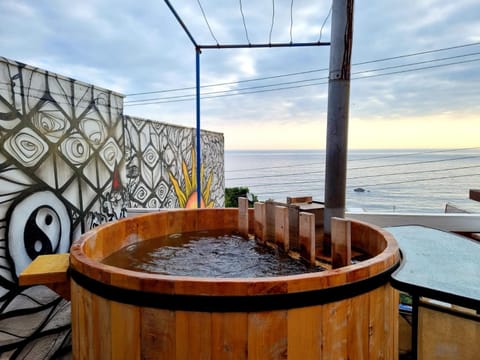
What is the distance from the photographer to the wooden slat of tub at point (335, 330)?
1.17 m

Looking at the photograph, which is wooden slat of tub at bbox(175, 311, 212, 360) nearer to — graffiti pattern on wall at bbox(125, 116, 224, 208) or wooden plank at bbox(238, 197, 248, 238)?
wooden plank at bbox(238, 197, 248, 238)

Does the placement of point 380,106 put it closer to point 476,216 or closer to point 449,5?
point 449,5

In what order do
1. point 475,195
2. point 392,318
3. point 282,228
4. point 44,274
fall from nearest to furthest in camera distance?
point 392,318, point 44,274, point 282,228, point 475,195

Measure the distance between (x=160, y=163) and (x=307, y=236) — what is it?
4604mm

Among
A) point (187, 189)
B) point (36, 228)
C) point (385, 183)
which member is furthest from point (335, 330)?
point (385, 183)

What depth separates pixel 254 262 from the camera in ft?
6.32

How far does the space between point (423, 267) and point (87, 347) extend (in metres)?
1.49

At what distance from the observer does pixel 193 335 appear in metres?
1.11

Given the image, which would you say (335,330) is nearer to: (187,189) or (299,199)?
(299,199)

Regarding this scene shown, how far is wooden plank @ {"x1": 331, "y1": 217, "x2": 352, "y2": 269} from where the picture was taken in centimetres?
178

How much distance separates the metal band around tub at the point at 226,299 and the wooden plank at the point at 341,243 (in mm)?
589

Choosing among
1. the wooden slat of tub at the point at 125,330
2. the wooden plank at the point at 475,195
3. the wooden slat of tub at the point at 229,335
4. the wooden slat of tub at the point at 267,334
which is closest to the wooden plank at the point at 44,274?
the wooden slat of tub at the point at 125,330

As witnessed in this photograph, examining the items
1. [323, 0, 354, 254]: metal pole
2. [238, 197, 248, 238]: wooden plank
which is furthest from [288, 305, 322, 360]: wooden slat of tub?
[238, 197, 248, 238]: wooden plank

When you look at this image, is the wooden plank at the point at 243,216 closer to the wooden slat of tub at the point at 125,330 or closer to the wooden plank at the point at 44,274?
the wooden plank at the point at 44,274
